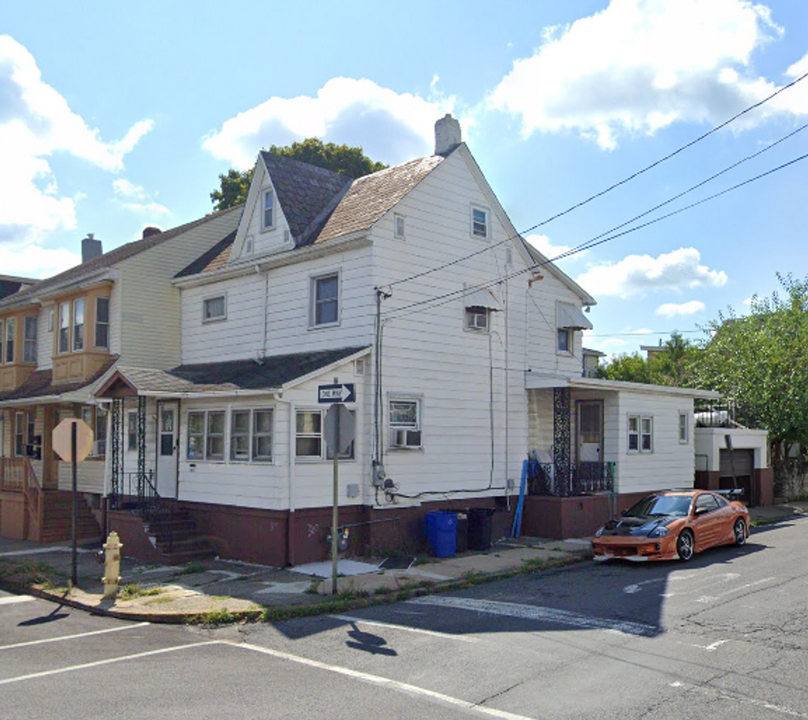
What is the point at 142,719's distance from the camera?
279 inches

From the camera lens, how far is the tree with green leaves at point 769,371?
1163 inches

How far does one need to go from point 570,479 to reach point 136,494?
10.7m

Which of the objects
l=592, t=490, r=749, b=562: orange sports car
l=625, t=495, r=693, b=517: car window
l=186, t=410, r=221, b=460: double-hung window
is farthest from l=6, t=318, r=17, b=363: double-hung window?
l=625, t=495, r=693, b=517: car window

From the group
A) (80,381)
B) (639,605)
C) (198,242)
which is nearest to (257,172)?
(198,242)

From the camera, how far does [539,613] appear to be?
11453mm

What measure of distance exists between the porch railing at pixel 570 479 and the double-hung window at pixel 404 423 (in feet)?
13.5

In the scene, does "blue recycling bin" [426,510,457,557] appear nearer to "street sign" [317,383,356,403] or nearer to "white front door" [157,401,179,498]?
"street sign" [317,383,356,403]

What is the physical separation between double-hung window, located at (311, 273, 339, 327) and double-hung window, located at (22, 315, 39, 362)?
12282mm

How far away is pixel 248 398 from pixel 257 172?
689cm

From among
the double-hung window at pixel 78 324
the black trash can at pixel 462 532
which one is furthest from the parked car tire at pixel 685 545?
the double-hung window at pixel 78 324

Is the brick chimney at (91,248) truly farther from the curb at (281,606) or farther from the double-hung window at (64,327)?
the curb at (281,606)

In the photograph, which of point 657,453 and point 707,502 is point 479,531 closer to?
point 707,502

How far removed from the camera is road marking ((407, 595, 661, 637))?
10367mm

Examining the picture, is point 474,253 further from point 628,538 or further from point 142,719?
point 142,719
